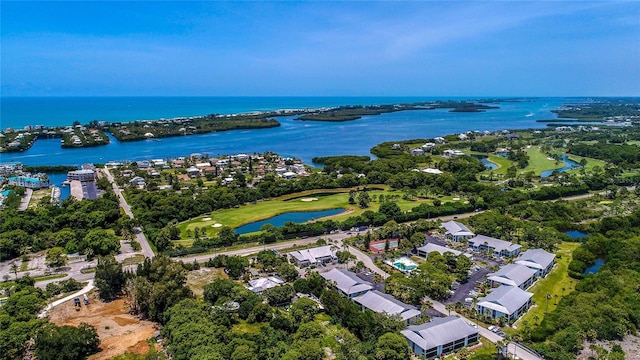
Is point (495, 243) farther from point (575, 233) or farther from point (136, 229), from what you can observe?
point (136, 229)

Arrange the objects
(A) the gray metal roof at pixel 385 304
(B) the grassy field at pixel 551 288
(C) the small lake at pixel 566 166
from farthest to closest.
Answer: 1. (C) the small lake at pixel 566 166
2. (B) the grassy field at pixel 551 288
3. (A) the gray metal roof at pixel 385 304

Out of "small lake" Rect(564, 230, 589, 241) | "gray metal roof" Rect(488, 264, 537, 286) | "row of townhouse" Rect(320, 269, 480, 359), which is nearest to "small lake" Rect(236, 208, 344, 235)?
"row of townhouse" Rect(320, 269, 480, 359)

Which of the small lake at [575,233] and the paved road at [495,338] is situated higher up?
the paved road at [495,338]

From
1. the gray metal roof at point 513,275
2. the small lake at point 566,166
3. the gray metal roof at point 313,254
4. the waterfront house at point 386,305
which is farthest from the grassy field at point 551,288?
the small lake at point 566,166

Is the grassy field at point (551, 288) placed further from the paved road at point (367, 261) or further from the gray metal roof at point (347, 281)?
the paved road at point (367, 261)

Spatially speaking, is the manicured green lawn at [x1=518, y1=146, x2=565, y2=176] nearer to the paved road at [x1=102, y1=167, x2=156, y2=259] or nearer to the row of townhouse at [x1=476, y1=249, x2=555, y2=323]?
the row of townhouse at [x1=476, y1=249, x2=555, y2=323]
